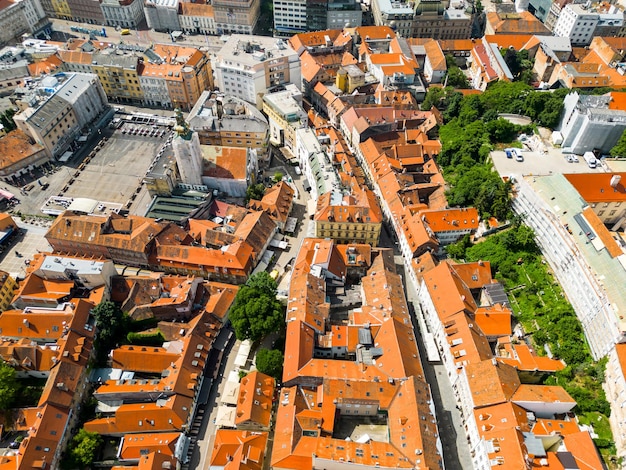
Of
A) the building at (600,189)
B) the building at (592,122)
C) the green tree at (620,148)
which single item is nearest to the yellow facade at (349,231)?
the building at (600,189)

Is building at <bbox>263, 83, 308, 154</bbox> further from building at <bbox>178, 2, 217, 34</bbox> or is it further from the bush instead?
building at <bbox>178, 2, 217, 34</bbox>

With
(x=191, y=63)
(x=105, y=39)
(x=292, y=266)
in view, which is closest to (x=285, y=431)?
(x=292, y=266)

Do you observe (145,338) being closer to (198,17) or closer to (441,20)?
(198,17)

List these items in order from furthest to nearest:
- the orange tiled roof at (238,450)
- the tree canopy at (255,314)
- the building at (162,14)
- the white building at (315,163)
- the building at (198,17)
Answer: the building at (162,14), the building at (198,17), the white building at (315,163), the tree canopy at (255,314), the orange tiled roof at (238,450)

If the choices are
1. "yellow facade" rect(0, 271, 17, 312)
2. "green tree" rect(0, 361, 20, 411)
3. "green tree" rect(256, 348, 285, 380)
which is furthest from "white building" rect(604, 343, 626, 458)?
"yellow facade" rect(0, 271, 17, 312)

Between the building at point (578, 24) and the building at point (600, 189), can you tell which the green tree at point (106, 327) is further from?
the building at point (578, 24)

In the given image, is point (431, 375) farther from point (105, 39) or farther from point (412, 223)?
point (105, 39)

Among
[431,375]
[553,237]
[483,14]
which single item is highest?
[483,14]
